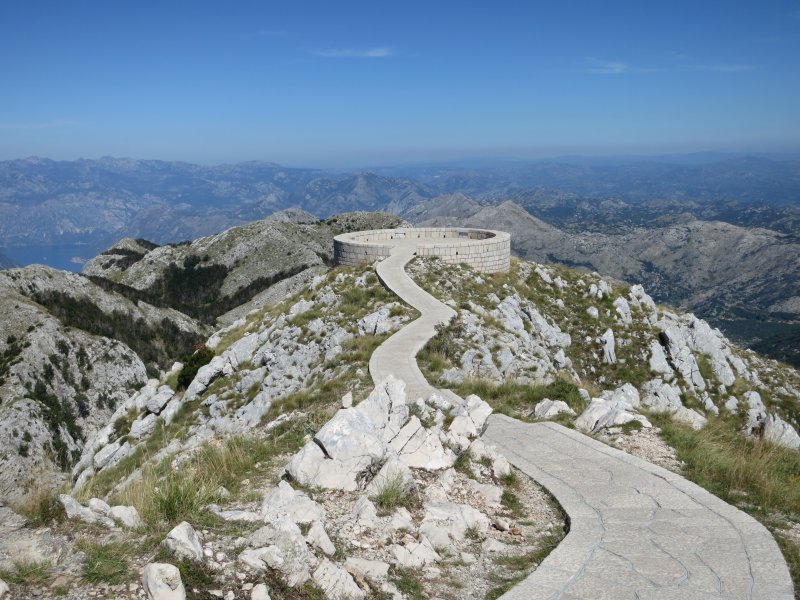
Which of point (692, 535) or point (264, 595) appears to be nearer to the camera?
point (264, 595)

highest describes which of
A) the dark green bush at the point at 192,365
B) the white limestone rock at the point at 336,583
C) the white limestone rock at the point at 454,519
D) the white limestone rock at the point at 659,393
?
the white limestone rock at the point at 336,583

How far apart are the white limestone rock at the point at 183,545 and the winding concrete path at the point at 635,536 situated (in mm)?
3478

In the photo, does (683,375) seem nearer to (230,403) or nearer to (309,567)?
(230,403)

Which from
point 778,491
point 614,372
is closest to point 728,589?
point 778,491

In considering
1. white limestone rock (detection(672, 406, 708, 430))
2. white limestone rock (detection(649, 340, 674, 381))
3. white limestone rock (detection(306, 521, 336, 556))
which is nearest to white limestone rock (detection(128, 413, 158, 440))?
white limestone rock (detection(306, 521, 336, 556))

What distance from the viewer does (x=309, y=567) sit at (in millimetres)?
6293

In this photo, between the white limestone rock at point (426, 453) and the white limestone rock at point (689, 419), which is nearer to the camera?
the white limestone rock at point (426, 453)

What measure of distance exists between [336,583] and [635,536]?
4.38 m

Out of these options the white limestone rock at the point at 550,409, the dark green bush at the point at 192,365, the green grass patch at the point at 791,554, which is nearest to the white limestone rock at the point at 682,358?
the white limestone rock at the point at 550,409

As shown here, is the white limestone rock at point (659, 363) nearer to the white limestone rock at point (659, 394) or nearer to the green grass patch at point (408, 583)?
the white limestone rock at point (659, 394)

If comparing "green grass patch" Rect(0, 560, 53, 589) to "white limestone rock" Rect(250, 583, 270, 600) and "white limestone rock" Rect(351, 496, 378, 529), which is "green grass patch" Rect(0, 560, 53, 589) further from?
"white limestone rock" Rect(351, 496, 378, 529)

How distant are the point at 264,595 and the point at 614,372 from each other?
31355 mm

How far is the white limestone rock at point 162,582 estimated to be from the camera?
5371 mm

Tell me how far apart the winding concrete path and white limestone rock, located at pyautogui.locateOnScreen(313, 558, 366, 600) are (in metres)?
1.74
